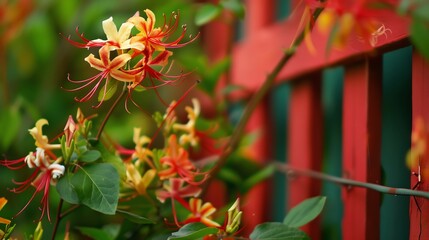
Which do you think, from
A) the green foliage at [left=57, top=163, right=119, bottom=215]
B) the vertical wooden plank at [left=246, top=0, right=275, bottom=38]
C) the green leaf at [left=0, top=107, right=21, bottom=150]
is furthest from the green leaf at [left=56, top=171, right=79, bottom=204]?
the vertical wooden plank at [left=246, top=0, right=275, bottom=38]

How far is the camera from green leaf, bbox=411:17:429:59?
0.66m

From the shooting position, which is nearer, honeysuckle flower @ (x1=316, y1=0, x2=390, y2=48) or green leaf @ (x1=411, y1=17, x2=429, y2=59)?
green leaf @ (x1=411, y1=17, x2=429, y2=59)

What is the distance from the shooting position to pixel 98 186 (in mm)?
788

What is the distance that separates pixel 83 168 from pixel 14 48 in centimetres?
136

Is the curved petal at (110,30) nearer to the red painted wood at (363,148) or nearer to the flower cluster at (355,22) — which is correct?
the flower cluster at (355,22)

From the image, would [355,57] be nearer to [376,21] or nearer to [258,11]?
Result: [376,21]

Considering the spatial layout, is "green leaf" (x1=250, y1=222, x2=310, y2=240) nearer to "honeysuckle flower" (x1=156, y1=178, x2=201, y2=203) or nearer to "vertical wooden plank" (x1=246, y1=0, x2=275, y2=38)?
"honeysuckle flower" (x1=156, y1=178, x2=201, y2=203)

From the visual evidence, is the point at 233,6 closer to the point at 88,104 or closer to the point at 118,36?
the point at 118,36

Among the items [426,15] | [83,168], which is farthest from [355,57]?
[83,168]

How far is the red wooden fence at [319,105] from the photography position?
0.82m

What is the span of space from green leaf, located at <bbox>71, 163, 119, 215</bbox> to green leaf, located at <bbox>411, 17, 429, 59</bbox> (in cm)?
37

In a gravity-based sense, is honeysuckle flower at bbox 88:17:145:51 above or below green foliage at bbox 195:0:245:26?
below

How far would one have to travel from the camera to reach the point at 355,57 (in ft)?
3.17

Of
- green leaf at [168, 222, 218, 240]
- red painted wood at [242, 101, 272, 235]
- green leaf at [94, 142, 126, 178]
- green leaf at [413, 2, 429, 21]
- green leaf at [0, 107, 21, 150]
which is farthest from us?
red painted wood at [242, 101, 272, 235]
